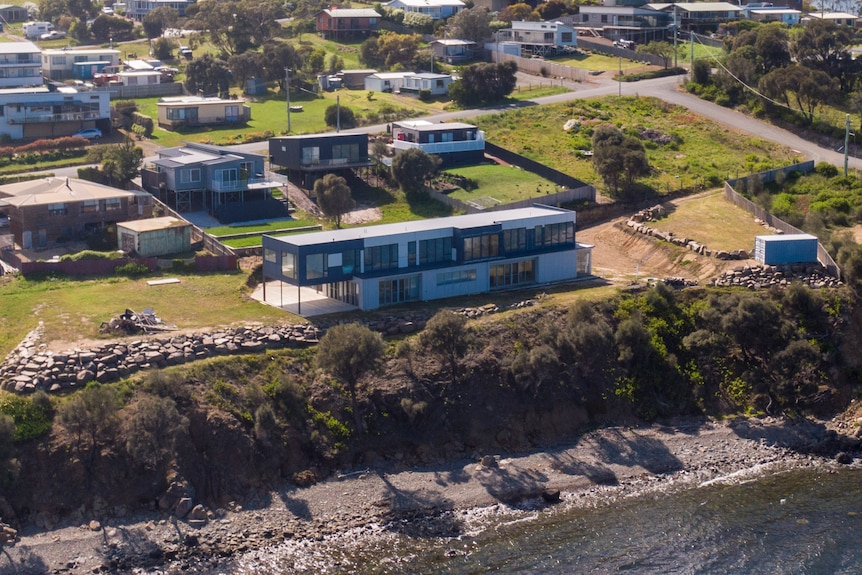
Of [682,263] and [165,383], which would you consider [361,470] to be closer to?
[165,383]

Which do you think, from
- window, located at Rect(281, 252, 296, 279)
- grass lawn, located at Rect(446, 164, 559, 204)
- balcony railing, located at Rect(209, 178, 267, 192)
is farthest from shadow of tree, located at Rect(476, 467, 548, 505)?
balcony railing, located at Rect(209, 178, 267, 192)

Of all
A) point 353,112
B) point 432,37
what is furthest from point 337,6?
point 353,112

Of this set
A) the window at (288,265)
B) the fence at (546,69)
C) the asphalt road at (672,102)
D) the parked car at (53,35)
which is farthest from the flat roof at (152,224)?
the parked car at (53,35)

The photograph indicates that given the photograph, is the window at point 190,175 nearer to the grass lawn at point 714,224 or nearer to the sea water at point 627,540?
the grass lawn at point 714,224

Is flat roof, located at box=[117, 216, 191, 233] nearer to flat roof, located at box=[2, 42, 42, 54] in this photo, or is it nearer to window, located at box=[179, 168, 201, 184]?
window, located at box=[179, 168, 201, 184]

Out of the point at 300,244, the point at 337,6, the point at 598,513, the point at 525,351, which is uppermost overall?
the point at 337,6

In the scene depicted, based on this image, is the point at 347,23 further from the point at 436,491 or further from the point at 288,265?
the point at 436,491
